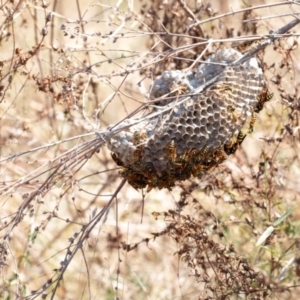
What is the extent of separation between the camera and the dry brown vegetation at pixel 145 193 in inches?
118

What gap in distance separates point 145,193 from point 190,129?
68 centimetres

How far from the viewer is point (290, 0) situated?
2758 mm

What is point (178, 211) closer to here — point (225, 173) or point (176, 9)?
point (225, 173)

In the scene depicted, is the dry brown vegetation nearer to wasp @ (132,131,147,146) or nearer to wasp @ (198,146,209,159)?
wasp @ (132,131,147,146)

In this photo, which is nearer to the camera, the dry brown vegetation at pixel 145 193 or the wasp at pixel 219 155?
the wasp at pixel 219 155

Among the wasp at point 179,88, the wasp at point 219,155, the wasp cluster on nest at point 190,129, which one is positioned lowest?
the wasp at point 219,155

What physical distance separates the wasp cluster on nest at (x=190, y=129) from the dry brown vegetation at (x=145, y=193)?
165 mm

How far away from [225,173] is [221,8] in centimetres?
146

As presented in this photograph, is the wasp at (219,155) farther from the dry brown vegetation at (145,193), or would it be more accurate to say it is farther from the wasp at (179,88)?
the dry brown vegetation at (145,193)

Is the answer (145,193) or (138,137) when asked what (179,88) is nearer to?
(138,137)

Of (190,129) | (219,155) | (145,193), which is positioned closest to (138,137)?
(190,129)

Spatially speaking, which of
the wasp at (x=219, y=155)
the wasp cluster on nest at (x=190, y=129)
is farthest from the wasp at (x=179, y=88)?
the wasp at (x=219, y=155)

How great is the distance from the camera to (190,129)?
2609 mm

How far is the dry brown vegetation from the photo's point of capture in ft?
9.82
